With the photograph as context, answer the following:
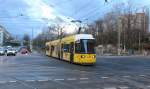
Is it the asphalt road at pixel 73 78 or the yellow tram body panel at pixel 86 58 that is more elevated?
the yellow tram body panel at pixel 86 58

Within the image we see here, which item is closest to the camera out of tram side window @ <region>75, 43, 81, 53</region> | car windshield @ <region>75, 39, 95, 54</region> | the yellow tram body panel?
the yellow tram body panel

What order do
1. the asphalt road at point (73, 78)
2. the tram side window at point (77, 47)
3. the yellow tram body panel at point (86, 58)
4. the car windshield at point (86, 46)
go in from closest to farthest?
the asphalt road at point (73, 78) < the yellow tram body panel at point (86, 58) < the car windshield at point (86, 46) < the tram side window at point (77, 47)

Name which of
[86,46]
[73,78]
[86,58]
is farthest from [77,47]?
[73,78]

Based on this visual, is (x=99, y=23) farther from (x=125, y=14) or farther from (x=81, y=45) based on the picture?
(x=81, y=45)

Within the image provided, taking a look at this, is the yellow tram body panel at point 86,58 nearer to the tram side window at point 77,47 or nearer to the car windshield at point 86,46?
the car windshield at point 86,46

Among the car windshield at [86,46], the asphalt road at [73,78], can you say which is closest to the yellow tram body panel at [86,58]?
the car windshield at [86,46]

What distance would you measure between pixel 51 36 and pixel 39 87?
152322mm

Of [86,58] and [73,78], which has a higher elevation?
[86,58]

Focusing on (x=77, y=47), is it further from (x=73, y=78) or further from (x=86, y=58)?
(x=73, y=78)

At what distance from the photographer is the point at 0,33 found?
199 meters

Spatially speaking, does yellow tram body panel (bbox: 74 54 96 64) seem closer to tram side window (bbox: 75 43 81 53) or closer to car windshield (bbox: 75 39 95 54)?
car windshield (bbox: 75 39 95 54)

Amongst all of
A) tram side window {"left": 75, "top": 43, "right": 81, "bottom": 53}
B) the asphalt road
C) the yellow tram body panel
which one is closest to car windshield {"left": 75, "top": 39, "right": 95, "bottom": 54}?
tram side window {"left": 75, "top": 43, "right": 81, "bottom": 53}

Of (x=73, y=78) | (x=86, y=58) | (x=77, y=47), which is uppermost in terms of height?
(x=77, y=47)

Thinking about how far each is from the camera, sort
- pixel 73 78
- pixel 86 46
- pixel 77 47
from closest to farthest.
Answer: pixel 73 78 < pixel 86 46 < pixel 77 47
